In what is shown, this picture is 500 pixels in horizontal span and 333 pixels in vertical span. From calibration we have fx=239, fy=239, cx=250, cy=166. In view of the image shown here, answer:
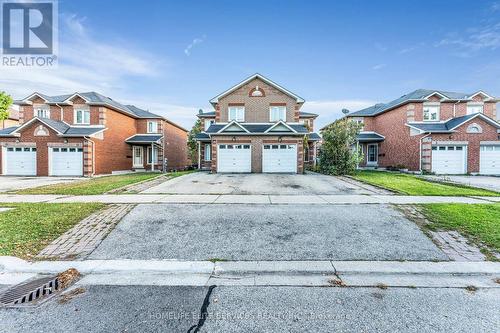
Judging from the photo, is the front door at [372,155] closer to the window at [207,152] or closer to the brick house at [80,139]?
the window at [207,152]

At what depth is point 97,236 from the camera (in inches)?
229

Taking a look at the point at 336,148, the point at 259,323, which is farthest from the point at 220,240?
the point at 336,148

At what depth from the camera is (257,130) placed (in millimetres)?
21297

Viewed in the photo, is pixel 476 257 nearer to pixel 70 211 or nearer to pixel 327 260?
pixel 327 260

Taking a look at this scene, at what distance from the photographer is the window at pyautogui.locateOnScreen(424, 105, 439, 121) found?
23.8m

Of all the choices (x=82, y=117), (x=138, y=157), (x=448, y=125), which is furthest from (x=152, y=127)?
(x=448, y=125)

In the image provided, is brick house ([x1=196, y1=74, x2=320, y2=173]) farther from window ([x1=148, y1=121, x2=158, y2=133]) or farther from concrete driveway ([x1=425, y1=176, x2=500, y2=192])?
concrete driveway ([x1=425, y1=176, x2=500, y2=192])

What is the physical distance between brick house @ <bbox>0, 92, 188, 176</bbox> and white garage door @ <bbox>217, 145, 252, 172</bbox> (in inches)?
392

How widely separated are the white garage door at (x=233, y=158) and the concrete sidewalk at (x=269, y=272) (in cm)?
1656

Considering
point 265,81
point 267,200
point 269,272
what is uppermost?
point 265,81

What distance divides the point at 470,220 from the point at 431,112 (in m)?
22.0

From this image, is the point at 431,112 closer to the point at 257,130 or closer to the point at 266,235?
the point at 257,130

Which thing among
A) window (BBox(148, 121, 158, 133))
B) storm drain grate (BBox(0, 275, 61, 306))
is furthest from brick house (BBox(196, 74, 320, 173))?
storm drain grate (BBox(0, 275, 61, 306))

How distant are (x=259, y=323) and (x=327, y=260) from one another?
2.34 metres
